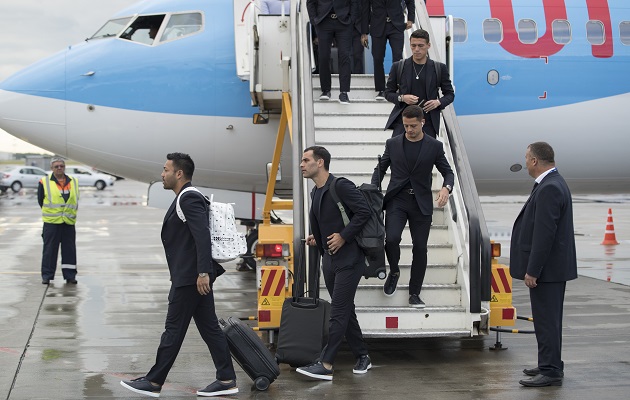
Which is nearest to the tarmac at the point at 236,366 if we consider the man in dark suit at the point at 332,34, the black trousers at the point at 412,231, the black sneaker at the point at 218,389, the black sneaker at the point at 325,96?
the black sneaker at the point at 218,389

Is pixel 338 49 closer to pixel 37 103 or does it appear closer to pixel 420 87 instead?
pixel 420 87

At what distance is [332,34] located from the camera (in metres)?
9.86

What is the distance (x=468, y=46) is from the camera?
11797mm

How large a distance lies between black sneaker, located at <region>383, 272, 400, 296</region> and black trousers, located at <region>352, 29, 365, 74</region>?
3329 millimetres

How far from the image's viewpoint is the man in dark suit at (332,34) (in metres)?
9.67

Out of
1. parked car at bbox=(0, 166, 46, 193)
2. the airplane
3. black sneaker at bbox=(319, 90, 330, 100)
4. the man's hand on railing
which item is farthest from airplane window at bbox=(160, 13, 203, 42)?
parked car at bbox=(0, 166, 46, 193)

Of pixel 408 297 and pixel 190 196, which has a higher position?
pixel 190 196

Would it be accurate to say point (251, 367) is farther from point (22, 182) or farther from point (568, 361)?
point (22, 182)

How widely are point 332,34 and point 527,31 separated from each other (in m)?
3.28

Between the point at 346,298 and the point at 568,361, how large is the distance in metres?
2.22

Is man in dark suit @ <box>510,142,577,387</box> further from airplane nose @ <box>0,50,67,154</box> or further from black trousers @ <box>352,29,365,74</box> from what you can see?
airplane nose @ <box>0,50,67,154</box>

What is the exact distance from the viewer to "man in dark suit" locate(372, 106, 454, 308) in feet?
25.6

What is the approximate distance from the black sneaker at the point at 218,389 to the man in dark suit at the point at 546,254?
2.19m

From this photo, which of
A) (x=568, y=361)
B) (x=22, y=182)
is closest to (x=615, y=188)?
(x=568, y=361)
